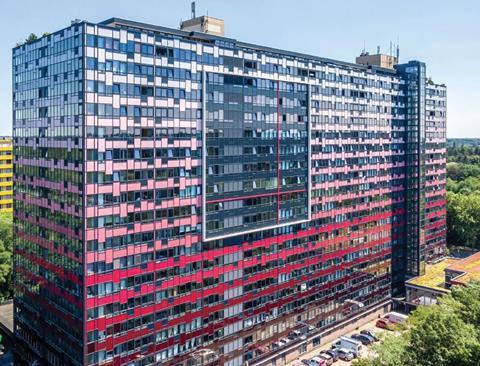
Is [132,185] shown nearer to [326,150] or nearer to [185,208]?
[185,208]

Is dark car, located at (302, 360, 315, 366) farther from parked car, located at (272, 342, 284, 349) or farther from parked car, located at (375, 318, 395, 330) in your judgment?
parked car, located at (375, 318, 395, 330)

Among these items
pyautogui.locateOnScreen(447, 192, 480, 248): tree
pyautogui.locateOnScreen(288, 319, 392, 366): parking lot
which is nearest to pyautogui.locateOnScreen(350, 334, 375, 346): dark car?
pyautogui.locateOnScreen(288, 319, 392, 366): parking lot

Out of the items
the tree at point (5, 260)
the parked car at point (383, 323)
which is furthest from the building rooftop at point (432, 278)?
the tree at point (5, 260)

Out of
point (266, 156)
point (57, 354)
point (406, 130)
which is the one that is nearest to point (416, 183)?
point (406, 130)

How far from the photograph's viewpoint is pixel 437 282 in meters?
119

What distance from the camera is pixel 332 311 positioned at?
10619 cm

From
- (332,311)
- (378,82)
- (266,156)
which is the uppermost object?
(378,82)

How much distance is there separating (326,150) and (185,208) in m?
37.9

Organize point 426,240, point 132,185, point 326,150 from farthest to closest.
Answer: point 426,240
point 326,150
point 132,185

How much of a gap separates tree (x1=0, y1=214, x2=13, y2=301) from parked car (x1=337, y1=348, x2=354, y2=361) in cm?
7100

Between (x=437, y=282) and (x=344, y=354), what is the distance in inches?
1377

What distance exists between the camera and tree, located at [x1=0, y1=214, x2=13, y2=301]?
10927cm

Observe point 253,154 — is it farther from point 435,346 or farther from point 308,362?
point 435,346

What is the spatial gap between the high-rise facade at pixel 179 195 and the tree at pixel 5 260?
2407 cm
